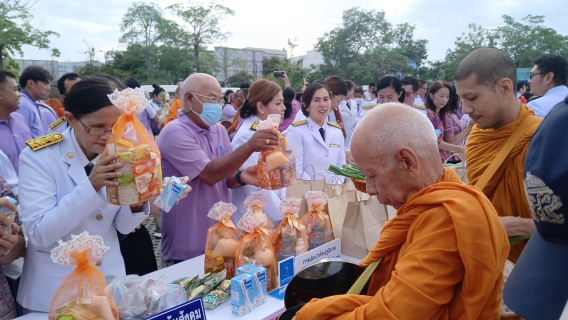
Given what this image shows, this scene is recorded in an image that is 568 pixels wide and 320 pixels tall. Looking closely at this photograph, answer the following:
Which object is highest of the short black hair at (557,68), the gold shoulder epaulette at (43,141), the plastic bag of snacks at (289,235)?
the short black hair at (557,68)

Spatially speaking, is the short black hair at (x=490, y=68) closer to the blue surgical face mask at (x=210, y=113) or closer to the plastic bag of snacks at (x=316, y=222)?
the plastic bag of snacks at (x=316, y=222)

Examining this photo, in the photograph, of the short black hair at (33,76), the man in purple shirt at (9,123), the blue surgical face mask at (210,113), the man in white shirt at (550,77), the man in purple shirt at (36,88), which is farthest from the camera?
the short black hair at (33,76)

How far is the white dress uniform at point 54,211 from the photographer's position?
1.84 metres

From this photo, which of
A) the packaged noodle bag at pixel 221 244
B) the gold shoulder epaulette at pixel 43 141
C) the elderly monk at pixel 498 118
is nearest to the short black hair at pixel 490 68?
the elderly monk at pixel 498 118

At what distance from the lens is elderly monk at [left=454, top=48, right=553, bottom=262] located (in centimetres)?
217

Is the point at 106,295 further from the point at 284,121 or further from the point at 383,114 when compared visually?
the point at 284,121

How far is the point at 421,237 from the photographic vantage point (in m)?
1.23

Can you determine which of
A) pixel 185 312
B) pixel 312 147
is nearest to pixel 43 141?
pixel 185 312

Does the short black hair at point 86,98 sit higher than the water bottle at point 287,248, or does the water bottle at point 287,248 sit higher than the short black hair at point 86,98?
→ the short black hair at point 86,98

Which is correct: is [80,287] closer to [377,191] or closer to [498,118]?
[377,191]

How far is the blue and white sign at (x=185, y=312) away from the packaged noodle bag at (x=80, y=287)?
0.22m

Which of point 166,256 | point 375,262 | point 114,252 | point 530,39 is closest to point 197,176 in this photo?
point 166,256

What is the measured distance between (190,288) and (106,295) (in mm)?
485

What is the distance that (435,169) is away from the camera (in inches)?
54.8
